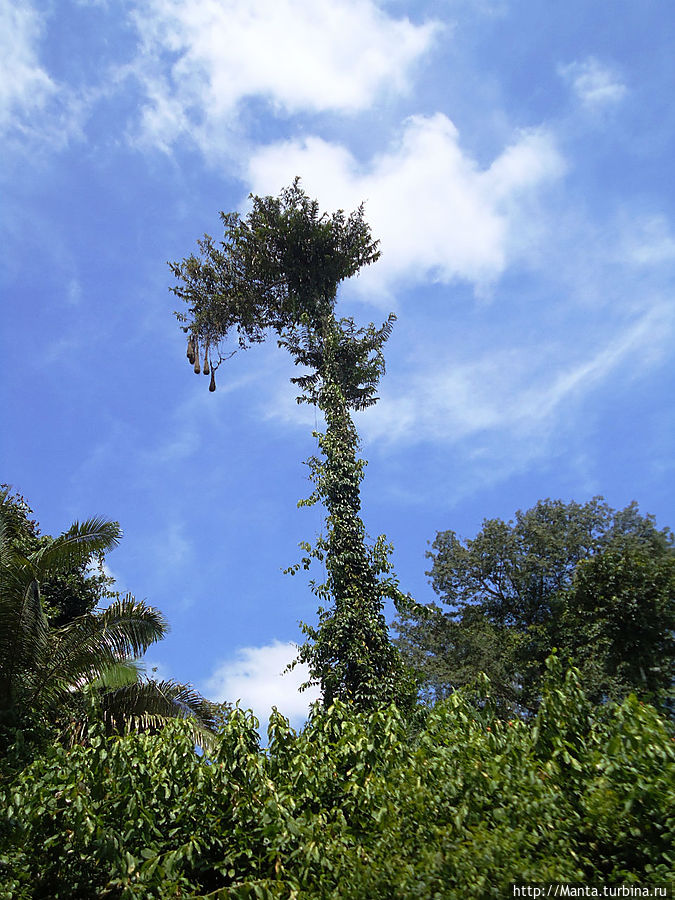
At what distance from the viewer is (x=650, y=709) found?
5.27 metres

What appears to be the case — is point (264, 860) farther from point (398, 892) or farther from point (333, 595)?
point (333, 595)

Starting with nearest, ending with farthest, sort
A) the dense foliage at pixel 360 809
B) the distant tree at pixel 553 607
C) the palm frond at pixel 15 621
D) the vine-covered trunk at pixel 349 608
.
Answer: the dense foliage at pixel 360 809
the palm frond at pixel 15 621
the vine-covered trunk at pixel 349 608
the distant tree at pixel 553 607

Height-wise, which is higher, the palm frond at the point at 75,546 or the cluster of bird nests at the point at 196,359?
the cluster of bird nests at the point at 196,359

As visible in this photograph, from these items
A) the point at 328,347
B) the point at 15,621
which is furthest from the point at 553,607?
the point at 15,621

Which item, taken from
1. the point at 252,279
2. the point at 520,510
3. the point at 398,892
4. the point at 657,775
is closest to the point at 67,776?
the point at 398,892

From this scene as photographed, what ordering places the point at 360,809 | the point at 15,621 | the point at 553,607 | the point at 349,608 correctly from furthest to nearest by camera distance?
the point at 553,607 < the point at 349,608 < the point at 15,621 < the point at 360,809

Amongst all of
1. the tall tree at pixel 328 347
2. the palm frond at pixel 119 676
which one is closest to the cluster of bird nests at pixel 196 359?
the tall tree at pixel 328 347

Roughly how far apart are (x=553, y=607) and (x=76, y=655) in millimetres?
17171

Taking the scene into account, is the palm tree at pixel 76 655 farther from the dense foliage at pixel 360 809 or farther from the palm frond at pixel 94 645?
the dense foliage at pixel 360 809

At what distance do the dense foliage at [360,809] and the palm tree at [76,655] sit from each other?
2.69 metres

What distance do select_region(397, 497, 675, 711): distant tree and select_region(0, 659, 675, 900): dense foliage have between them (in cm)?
1310

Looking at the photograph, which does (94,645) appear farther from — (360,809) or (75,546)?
(360,809)

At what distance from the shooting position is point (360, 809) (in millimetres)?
6035

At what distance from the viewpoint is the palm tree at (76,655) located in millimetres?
9500
